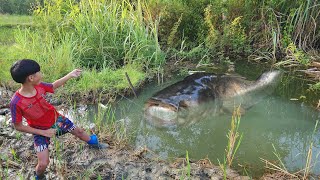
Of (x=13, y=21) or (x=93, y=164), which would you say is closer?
(x=93, y=164)

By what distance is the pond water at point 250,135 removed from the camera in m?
3.55

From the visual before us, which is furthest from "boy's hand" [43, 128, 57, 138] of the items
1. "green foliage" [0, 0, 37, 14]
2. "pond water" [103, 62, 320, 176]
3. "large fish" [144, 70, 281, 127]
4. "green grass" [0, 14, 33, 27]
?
"green foliage" [0, 0, 37, 14]

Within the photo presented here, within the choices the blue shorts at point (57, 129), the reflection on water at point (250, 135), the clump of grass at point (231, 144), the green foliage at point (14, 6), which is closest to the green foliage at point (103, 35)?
the reflection on water at point (250, 135)

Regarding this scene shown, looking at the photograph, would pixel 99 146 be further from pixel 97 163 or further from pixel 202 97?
pixel 202 97

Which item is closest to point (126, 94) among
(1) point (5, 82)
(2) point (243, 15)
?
(1) point (5, 82)

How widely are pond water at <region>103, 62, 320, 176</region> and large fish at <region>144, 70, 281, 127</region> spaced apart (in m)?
0.14

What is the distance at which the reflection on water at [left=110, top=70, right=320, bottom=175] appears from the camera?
3580 mm

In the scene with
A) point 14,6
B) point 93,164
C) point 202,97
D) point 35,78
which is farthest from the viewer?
point 14,6

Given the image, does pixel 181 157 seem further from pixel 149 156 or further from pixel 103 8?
pixel 103 8

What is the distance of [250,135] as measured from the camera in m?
4.03

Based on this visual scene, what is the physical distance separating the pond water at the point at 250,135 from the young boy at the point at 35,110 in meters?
1.19

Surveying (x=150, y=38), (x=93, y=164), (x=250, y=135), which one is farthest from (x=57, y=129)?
(x=150, y=38)

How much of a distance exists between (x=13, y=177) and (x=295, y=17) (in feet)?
20.8

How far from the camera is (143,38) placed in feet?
20.2
